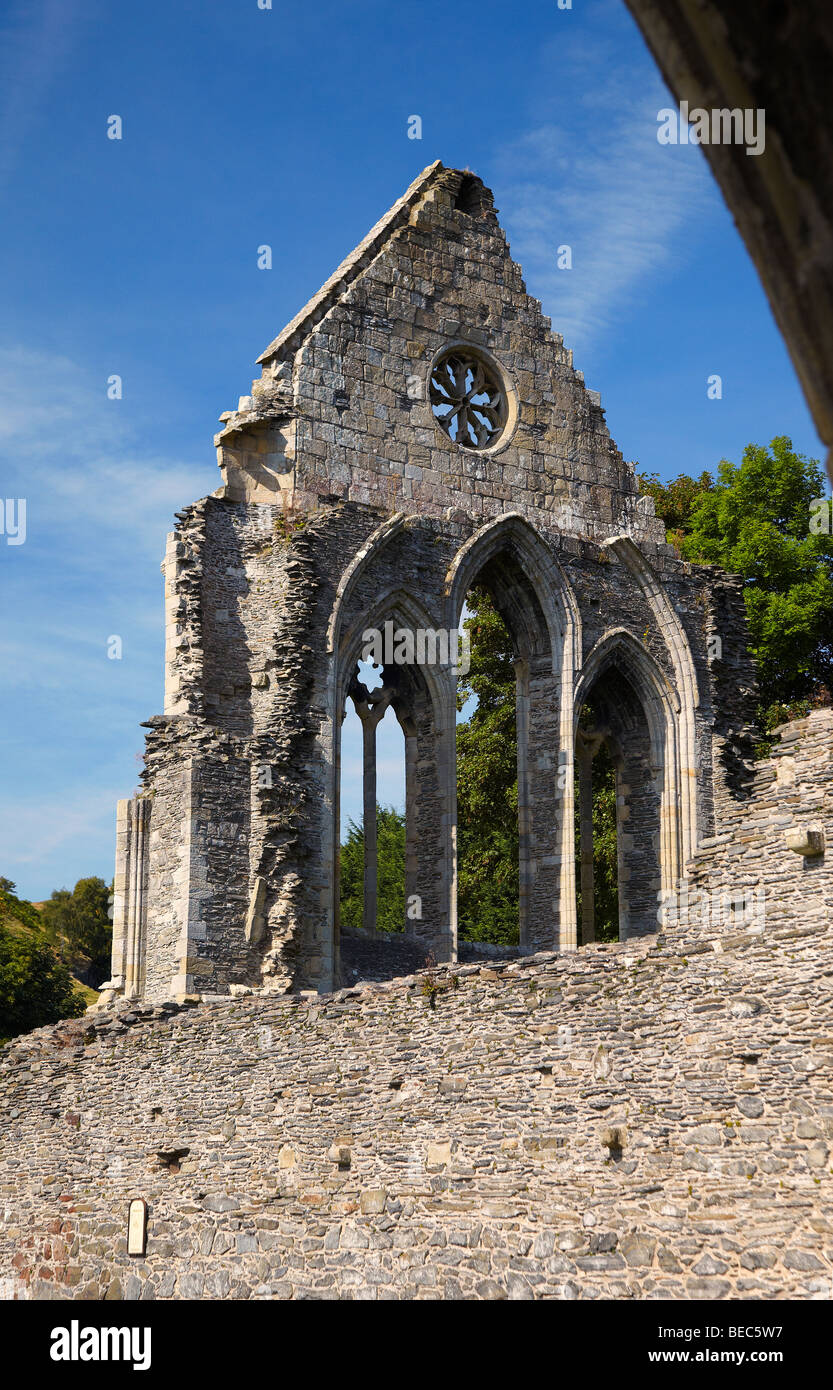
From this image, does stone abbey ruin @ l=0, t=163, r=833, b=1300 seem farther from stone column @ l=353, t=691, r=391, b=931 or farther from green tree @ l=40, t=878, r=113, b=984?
green tree @ l=40, t=878, r=113, b=984

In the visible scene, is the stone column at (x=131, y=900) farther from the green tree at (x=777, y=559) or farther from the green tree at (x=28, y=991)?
the green tree at (x=28, y=991)

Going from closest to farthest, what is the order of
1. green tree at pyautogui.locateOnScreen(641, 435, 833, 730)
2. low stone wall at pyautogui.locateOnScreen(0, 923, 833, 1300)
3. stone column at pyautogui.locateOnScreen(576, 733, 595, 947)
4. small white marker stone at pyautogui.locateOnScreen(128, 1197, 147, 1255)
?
low stone wall at pyautogui.locateOnScreen(0, 923, 833, 1300) → small white marker stone at pyautogui.locateOnScreen(128, 1197, 147, 1255) → stone column at pyautogui.locateOnScreen(576, 733, 595, 947) → green tree at pyautogui.locateOnScreen(641, 435, 833, 730)

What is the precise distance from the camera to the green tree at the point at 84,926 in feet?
192

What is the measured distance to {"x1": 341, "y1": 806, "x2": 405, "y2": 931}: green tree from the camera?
39969mm

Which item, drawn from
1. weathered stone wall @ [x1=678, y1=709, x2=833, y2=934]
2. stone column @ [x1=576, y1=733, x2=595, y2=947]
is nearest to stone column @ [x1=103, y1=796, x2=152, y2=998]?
stone column @ [x1=576, y1=733, x2=595, y2=947]

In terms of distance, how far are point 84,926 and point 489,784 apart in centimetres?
3420

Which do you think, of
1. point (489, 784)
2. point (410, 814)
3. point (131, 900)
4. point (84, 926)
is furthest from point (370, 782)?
point (84, 926)

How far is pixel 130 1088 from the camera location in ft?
49.8

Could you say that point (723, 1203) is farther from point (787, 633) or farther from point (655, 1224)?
point (787, 633)

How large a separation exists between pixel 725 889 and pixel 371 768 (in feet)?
37.4

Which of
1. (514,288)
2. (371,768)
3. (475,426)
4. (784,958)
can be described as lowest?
(784,958)

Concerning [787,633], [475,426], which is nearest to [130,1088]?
[475,426]

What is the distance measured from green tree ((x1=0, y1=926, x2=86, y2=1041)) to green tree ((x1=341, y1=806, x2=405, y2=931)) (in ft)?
20.7

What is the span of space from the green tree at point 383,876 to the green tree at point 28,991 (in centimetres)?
630
